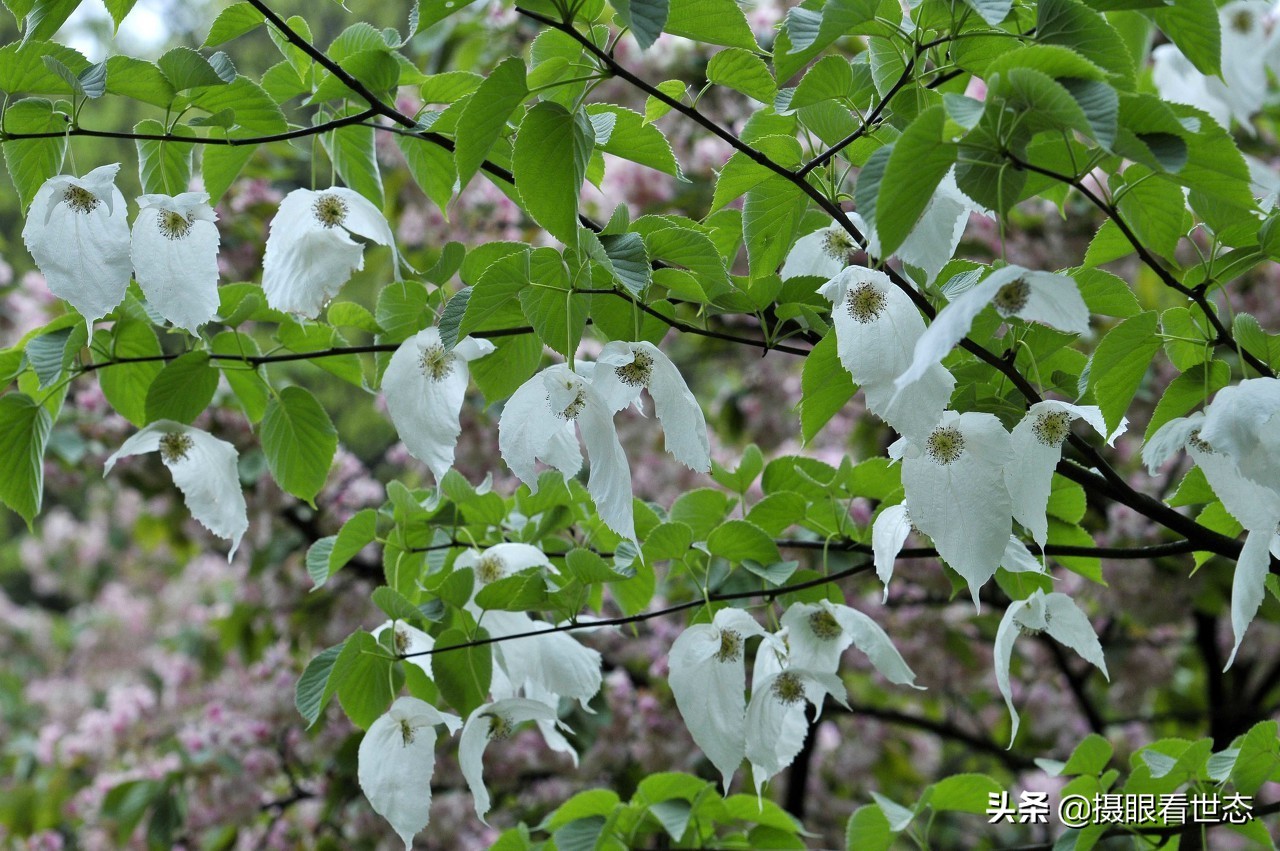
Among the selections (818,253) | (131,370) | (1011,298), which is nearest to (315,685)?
(131,370)

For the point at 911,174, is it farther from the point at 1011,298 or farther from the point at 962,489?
the point at 962,489

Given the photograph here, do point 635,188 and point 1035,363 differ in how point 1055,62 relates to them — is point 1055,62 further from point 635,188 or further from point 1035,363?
point 635,188

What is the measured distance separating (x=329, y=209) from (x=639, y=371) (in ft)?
0.90

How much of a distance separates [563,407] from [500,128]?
0.17 m

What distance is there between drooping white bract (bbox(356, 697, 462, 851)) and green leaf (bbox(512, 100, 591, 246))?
40 cm

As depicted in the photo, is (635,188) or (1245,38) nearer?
(1245,38)

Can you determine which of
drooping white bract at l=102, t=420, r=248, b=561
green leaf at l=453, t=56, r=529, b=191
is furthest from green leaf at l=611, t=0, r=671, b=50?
drooping white bract at l=102, t=420, r=248, b=561

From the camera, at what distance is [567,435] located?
2.44 feet

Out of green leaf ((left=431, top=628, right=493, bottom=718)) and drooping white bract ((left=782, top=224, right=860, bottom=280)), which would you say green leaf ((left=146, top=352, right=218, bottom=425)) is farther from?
drooping white bract ((left=782, top=224, right=860, bottom=280))

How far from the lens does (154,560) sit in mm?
5191

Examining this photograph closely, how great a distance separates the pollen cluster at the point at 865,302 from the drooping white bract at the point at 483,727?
43cm

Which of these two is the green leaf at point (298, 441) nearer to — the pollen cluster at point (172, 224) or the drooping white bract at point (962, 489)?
the pollen cluster at point (172, 224)

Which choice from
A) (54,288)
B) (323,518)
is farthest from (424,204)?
(54,288)

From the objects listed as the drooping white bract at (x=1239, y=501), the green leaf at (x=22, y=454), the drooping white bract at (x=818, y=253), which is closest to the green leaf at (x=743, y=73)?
the drooping white bract at (x=818, y=253)
